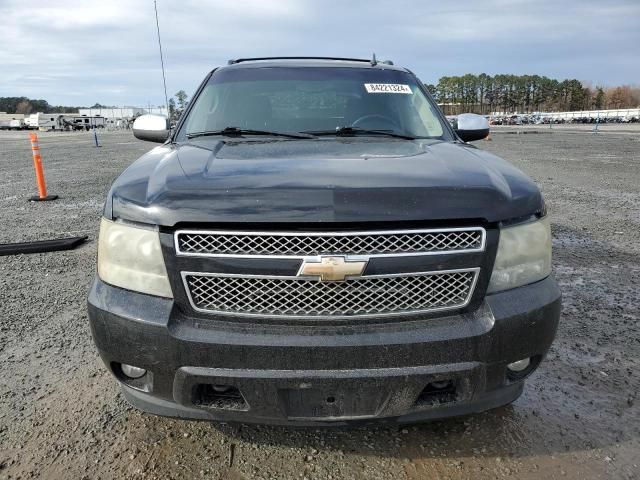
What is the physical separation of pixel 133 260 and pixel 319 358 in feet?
2.60

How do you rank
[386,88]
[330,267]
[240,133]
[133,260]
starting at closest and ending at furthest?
[330,267], [133,260], [240,133], [386,88]

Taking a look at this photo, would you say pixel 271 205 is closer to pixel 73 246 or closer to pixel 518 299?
pixel 518 299

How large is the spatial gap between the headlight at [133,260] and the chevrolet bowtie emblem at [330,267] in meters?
0.53

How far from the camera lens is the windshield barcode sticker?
3.38 meters

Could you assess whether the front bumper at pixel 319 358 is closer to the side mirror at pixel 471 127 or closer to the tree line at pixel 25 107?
the side mirror at pixel 471 127

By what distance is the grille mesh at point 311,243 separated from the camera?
1.75 m

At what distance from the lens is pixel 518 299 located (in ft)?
6.25

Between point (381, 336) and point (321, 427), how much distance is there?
0.44 meters

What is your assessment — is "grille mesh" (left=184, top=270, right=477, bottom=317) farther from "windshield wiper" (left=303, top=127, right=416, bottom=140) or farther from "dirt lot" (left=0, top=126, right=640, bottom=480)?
"windshield wiper" (left=303, top=127, right=416, bottom=140)

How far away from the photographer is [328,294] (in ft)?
5.85

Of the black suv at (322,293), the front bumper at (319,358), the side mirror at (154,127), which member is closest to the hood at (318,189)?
the black suv at (322,293)

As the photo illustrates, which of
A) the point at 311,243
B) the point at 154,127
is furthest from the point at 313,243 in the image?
the point at 154,127

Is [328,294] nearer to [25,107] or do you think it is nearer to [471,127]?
[471,127]

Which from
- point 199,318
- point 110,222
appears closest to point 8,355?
point 110,222
